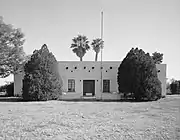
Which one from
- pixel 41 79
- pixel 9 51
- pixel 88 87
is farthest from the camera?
pixel 88 87

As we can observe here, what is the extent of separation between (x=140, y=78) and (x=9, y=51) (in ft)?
45.1

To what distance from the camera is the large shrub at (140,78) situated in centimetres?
1764

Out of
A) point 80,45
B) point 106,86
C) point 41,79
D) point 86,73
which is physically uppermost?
point 80,45

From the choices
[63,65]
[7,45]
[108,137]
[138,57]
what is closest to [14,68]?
[7,45]

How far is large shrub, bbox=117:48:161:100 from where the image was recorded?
57.9ft

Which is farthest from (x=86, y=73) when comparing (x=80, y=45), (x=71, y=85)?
(x=80, y=45)

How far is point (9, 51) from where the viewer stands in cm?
Result: 2122

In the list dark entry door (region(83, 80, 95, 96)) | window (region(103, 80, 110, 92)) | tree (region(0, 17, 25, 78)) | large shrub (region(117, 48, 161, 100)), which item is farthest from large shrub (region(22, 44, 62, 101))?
large shrub (region(117, 48, 161, 100))

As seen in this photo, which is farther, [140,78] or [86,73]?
[86,73]

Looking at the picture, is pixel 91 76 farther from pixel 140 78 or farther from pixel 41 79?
pixel 41 79

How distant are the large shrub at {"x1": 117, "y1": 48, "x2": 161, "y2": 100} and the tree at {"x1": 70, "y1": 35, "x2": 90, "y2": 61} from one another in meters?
17.7

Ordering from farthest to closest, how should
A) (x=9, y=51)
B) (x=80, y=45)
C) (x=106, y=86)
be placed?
(x=80, y=45)
(x=106, y=86)
(x=9, y=51)

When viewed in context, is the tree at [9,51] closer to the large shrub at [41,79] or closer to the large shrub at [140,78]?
the large shrub at [41,79]

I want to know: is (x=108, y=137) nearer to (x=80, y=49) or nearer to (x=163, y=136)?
(x=163, y=136)
